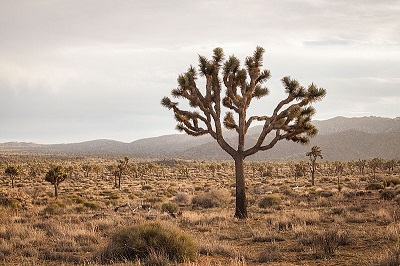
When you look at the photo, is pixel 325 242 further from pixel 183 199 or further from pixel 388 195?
pixel 183 199

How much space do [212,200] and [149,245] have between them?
15033 millimetres

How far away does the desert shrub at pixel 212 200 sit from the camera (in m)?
23.1

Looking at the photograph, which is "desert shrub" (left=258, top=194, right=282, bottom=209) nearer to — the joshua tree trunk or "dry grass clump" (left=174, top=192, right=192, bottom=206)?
the joshua tree trunk

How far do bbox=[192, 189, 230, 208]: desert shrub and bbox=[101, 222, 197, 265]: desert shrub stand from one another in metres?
14.4

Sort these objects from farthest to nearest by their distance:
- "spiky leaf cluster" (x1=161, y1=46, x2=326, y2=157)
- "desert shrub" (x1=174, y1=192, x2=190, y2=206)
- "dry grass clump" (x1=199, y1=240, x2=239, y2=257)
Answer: "desert shrub" (x1=174, y1=192, x2=190, y2=206)
"spiky leaf cluster" (x1=161, y1=46, x2=326, y2=157)
"dry grass clump" (x1=199, y1=240, x2=239, y2=257)

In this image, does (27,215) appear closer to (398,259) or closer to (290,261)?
(290,261)

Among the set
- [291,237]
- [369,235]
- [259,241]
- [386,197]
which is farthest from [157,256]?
[386,197]

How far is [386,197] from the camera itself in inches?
842

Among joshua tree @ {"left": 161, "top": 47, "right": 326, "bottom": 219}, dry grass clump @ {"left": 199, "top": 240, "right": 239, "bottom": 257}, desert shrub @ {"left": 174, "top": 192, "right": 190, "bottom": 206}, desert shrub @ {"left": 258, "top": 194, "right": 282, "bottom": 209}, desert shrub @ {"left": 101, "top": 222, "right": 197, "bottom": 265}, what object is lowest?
desert shrub @ {"left": 174, "top": 192, "right": 190, "bottom": 206}

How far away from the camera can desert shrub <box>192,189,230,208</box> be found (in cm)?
2308

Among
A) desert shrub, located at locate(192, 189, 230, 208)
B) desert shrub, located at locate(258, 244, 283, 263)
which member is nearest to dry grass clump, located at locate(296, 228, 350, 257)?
desert shrub, located at locate(258, 244, 283, 263)

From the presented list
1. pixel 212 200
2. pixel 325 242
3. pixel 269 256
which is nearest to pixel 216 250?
pixel 269 256

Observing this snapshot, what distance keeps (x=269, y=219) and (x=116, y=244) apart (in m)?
8.06

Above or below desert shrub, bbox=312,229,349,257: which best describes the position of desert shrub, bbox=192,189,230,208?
below
